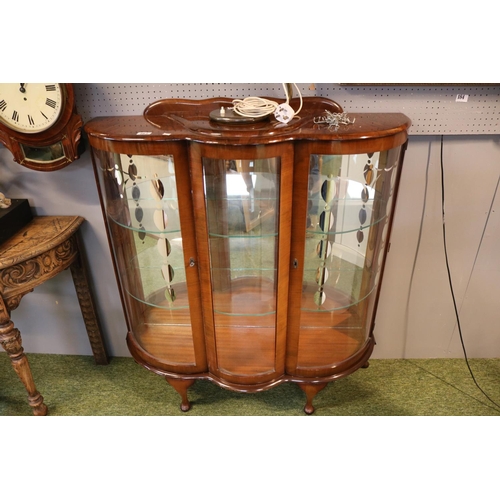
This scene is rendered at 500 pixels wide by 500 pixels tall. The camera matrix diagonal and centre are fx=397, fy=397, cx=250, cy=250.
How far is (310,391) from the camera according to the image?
170cm

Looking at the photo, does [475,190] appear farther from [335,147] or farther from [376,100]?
[335,147]

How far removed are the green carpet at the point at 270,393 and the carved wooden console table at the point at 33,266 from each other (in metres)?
0.21

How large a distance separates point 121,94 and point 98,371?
54.5 inches

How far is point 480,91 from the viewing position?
1479 mm

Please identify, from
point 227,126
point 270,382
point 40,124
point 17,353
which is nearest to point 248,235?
point 227,126

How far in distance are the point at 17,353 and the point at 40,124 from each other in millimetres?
912

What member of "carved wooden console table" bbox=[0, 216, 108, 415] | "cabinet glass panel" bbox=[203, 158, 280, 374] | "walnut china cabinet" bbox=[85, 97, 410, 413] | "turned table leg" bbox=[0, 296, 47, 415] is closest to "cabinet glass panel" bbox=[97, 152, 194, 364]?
"walnut china cabinet" bbox=[85, 97, 410, 413]

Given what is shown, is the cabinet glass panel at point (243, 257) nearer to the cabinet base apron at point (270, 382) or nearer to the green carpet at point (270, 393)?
the cabinet base apron at point (270, 382)

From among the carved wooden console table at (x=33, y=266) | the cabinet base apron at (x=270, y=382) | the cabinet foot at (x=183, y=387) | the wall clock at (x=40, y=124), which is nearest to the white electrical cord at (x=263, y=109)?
the wall clock at (x=40, y=124)

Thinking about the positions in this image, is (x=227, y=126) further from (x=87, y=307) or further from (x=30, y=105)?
(x=87, y=307)

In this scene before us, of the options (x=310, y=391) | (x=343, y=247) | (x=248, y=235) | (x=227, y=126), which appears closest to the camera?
(x=227, y=126)

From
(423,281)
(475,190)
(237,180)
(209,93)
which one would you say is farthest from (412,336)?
(209,93)

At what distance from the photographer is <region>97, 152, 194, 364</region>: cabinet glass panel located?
138 centimetres

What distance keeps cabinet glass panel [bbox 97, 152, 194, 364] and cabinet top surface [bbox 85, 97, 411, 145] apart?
0.29ft
